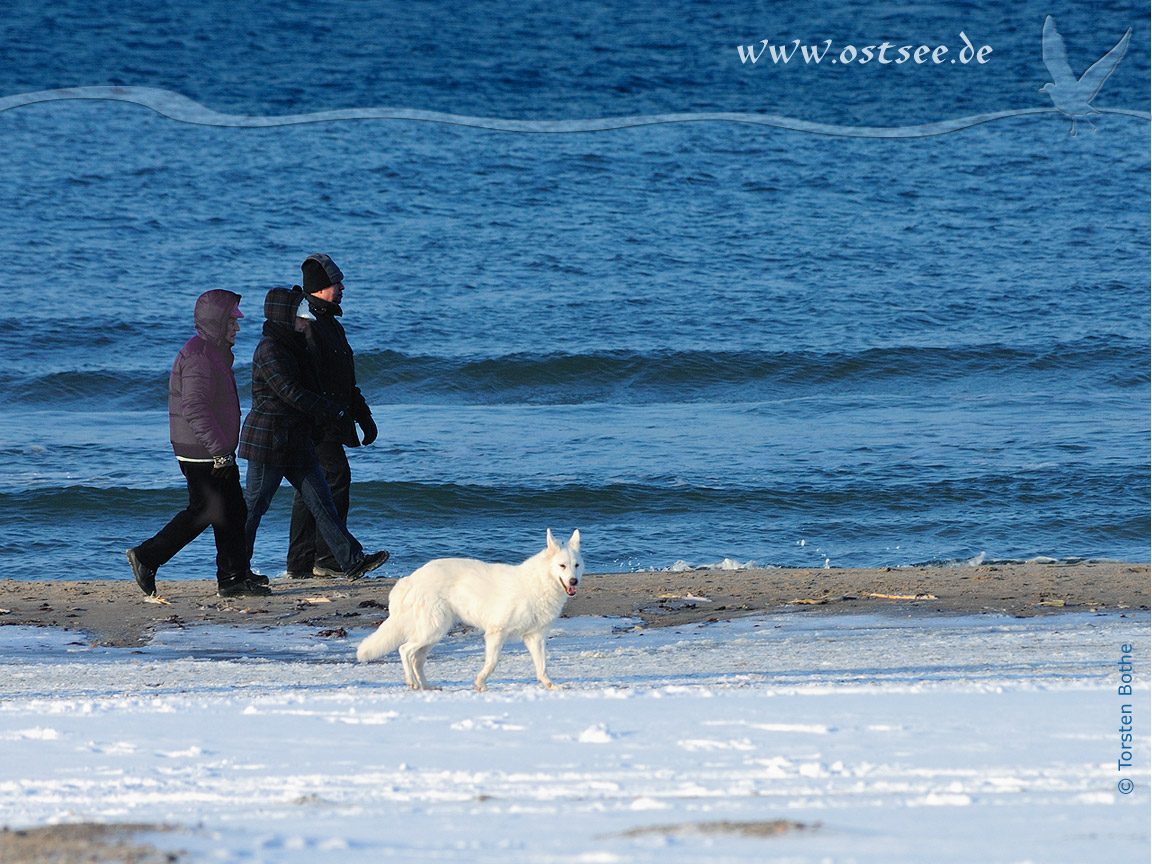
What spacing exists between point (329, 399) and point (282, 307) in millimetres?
648

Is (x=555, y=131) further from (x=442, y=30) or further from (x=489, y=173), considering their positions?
(x=442, y=30)

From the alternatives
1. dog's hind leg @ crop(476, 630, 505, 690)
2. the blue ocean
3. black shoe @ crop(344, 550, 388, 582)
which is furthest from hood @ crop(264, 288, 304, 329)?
dog's hind leg @ crop(476, 630, 505, 690)

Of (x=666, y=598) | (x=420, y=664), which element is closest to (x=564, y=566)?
(x=420, y=664)

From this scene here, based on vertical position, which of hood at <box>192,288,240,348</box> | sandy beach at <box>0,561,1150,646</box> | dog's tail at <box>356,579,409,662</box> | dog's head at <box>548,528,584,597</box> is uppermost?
hood at <box>192,288,240,348</box>

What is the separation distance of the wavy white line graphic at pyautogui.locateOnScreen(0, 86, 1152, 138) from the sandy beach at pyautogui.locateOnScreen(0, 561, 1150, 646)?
887 inches

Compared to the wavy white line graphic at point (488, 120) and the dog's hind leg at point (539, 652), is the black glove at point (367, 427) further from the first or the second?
the wavy white line graphic at point (488, 120)

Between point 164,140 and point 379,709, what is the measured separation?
2917cm

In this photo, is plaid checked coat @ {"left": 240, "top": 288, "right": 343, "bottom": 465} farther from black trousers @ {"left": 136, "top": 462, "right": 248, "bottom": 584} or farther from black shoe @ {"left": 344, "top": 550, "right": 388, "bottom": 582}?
black shoe @ {"left": 344, "top": 550, "right": 388, "bottom": 582}

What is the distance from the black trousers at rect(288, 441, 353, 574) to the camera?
8.12 metres

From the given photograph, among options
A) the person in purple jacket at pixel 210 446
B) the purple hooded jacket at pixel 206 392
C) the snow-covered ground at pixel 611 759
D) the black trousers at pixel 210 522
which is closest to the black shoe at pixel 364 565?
the person in purple jacket at pixel 210 446

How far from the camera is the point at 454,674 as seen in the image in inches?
222

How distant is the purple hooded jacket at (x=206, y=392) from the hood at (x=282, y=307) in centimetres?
33

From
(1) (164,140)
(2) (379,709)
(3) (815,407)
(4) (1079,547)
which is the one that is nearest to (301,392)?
(2) (379,709)

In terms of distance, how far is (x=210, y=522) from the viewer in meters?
7.44
